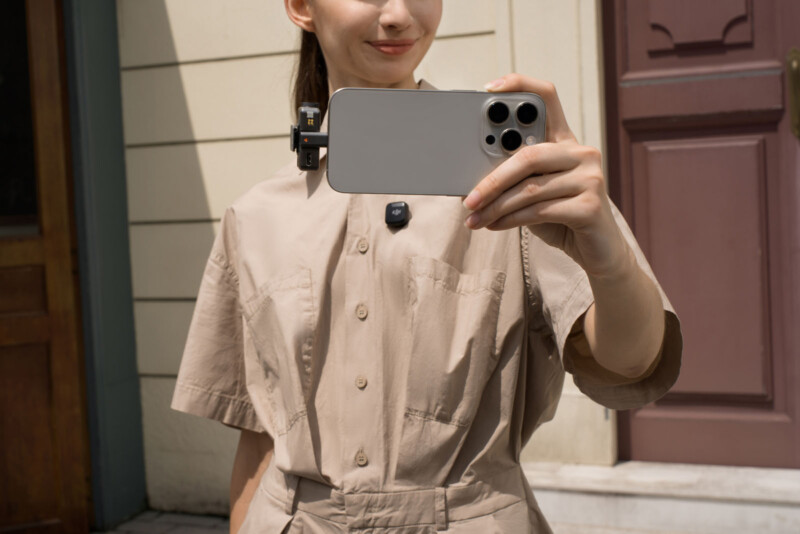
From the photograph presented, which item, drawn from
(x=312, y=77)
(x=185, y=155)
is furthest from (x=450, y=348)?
(x=185, y=155)

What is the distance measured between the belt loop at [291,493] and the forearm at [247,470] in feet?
0.53

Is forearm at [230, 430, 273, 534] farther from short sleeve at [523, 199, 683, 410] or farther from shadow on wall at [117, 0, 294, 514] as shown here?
shadow on wall at [117, 0, 294, 514]

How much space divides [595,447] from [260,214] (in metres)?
2.14

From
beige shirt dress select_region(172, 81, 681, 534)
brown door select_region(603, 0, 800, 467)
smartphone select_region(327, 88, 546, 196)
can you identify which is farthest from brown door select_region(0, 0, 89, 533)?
smartphone select_region(327, 88, 546, 196)

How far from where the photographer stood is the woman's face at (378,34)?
110 centimetres

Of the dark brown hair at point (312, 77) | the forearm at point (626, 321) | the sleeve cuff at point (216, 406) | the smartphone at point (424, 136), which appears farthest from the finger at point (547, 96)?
the sleeve cuff at point (216, 406)

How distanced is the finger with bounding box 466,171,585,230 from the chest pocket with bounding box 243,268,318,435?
0.45 metres

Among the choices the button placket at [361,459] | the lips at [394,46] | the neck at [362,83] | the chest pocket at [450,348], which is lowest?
the button placket at [361,459]

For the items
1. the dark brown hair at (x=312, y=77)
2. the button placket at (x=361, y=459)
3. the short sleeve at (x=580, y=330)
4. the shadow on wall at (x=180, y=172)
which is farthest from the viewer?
the shadow on wall at (x=180, y=172)

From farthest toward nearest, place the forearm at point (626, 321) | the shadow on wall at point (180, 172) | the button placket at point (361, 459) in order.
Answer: the shadow on wall at point (180, 172) → the button placket at point (361, 459) → the forearm at point (626, 321)

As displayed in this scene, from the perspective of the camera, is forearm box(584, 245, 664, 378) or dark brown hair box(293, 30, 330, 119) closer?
forearm box(584, 245, 664, 378)

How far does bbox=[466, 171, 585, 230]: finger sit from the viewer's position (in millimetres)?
740

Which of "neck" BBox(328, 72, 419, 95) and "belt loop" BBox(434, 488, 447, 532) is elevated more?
"neck" BBox(328, 72, 419, 95)

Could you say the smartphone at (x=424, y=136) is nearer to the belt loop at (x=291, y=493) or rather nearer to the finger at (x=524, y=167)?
the finger at (x=524, y=167)
